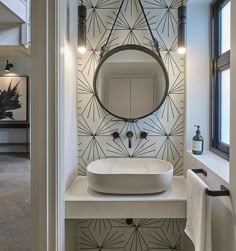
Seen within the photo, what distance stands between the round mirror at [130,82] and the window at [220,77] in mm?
386

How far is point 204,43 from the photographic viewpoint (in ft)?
6.66

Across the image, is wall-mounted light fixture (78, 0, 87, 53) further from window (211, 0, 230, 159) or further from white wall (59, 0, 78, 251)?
window (211, 0, 230, 159)

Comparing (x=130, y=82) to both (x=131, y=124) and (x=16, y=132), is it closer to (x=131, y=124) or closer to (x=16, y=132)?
(x=131, y=124)

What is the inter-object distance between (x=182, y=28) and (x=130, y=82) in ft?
1.87

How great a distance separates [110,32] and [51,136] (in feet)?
3.53

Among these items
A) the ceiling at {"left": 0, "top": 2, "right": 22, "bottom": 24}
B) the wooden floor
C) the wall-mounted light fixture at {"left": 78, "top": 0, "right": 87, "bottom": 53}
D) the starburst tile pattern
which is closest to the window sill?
the starburst tile pattern

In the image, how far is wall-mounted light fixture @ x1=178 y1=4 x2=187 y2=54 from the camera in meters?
1.99

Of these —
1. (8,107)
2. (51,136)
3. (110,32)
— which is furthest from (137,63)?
(8,107)

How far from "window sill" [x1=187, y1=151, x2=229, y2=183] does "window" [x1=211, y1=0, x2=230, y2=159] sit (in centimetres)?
6

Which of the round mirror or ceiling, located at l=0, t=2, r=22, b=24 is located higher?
ceiling, located at l=0, t=2, r=22, b=24

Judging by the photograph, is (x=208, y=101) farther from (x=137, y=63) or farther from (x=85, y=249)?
(x=85, y=249)

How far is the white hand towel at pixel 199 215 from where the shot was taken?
1283mm

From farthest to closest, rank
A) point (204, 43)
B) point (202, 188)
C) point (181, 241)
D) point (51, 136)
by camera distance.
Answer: point (181, 241)
point (204, 43)
point (51, 136)
point (202, 188)

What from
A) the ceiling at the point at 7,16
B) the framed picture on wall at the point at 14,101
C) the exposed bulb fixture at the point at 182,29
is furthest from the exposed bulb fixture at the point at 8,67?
the exposed bulb fixture at the point at 182,29
